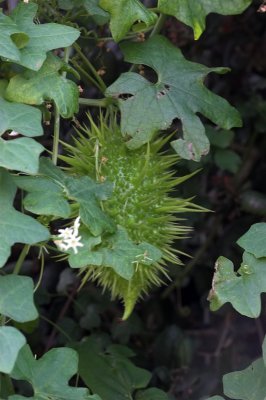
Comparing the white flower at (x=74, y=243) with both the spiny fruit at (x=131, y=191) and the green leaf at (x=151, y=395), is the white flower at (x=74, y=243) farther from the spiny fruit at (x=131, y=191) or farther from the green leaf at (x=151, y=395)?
the green leaf at (x=151, y=395)

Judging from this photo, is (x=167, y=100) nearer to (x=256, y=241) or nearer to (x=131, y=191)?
(x=131, y=191)

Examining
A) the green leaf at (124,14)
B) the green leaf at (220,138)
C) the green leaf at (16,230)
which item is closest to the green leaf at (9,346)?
the green leaf at (16,230)

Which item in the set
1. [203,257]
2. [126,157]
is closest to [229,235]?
[203,257]

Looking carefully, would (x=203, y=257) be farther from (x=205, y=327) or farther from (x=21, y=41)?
(x=21, y=41)

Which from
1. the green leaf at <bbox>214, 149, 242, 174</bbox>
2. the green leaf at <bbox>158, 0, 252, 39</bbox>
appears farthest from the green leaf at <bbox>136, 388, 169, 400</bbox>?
the green leaf at <bbox>158, 0, 252, 39</bbox>

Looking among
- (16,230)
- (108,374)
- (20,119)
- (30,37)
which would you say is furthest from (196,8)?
(108,374)
